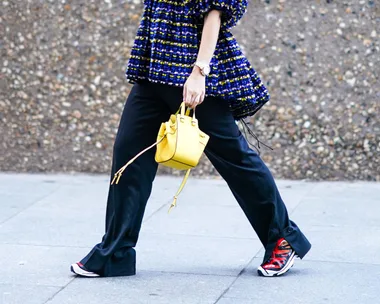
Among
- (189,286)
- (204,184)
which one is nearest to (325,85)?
(204,184)

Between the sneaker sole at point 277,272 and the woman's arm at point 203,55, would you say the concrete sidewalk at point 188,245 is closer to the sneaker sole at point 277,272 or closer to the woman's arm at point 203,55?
the sneaker sole at point 277,272

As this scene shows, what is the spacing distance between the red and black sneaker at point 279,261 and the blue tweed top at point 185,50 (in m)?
0.71

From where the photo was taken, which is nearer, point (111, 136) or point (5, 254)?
point (5, 254)

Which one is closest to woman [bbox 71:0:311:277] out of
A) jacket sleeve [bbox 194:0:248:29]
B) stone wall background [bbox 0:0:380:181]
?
A: jacket sleeve [bbox 194:0:248:29]

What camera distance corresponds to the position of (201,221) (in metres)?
5.45

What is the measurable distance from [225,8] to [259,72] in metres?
2.65

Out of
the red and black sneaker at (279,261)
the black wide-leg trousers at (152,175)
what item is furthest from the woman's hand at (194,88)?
the red and black sneaker at (279,261)

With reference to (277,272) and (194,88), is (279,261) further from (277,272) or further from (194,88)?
(194,88)

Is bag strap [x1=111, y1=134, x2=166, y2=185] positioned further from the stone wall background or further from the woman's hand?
the stone wall background

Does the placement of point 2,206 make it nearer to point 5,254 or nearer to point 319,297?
point 5,254

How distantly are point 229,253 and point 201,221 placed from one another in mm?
733

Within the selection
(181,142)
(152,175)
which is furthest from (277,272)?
(181,142)

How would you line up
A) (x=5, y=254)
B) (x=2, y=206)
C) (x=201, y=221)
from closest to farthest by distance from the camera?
1. (x=5, y=254)
2. (x=201, y=221)
3. (x=2, y=206)

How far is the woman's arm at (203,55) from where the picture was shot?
3.87 m
